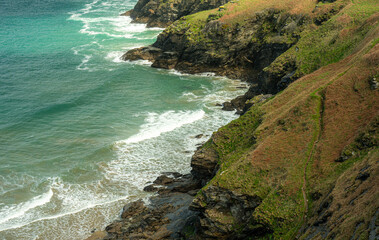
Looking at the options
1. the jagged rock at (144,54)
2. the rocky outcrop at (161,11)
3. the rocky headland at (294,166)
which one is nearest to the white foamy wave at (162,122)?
the rocky headland at (294,166)

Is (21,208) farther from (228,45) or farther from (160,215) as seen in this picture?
(228,45)

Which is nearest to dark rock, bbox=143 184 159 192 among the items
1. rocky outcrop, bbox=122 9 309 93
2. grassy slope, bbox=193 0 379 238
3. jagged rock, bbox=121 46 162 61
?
grassy slope, bbox=193 0 379 238

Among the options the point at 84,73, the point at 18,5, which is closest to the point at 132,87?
the point at 84,73

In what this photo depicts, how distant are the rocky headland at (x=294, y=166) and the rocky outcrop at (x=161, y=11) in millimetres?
48906

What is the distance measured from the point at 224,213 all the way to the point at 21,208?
18.6 metres

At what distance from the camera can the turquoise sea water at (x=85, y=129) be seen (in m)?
29.7

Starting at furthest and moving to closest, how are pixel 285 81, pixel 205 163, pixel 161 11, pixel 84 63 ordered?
1. pixel 161 11
2. pixel 84 63
3. pixel 285 81
4. pixel 205 163

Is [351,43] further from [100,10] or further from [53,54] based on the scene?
[100,10]

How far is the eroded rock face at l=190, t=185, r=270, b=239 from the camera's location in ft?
70.4

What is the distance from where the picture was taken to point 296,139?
25.2m

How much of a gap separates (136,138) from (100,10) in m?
113

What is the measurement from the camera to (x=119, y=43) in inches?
3438

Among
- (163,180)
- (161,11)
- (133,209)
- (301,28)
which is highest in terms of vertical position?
(161,11)

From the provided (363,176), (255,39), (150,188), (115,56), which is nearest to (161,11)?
(115,56)
